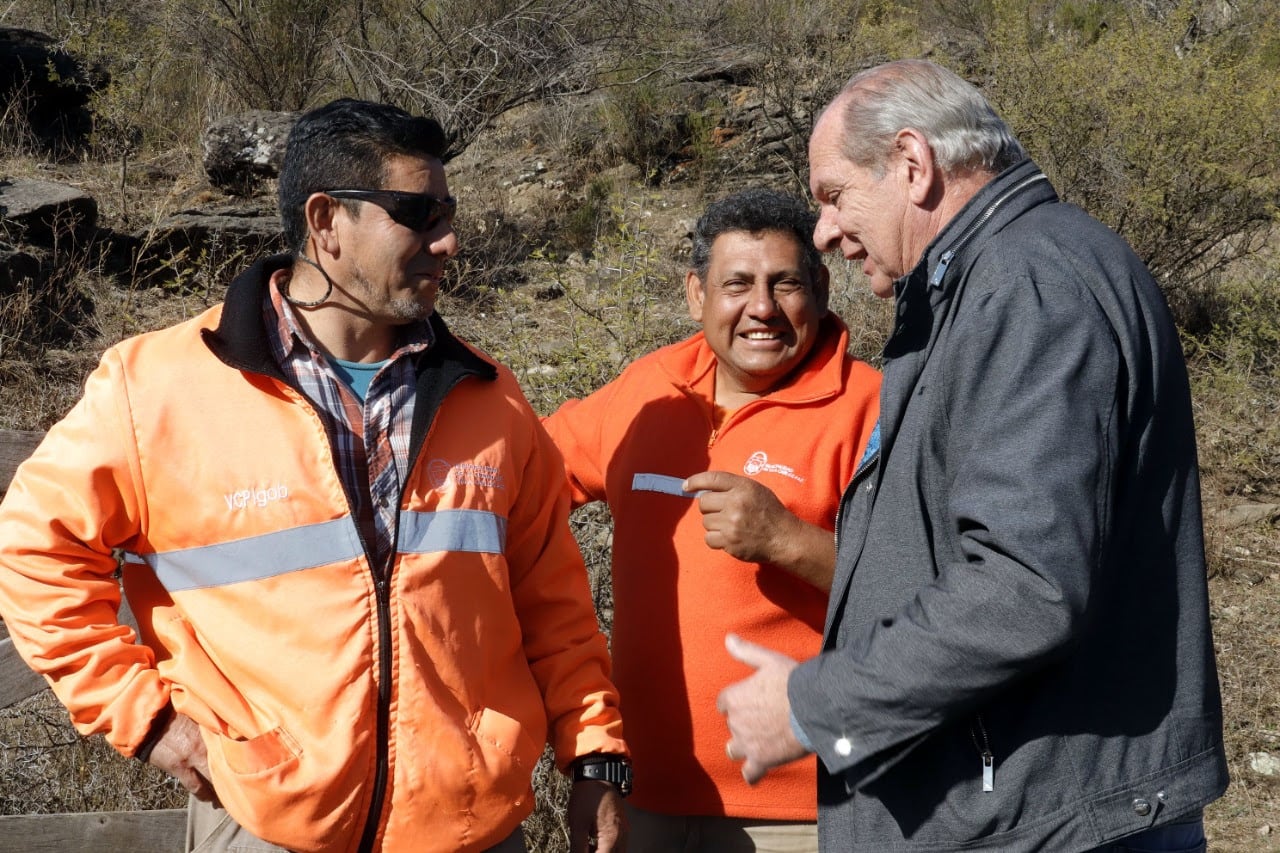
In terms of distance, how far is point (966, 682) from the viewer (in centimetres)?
160

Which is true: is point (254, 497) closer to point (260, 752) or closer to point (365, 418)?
point (365, 418)

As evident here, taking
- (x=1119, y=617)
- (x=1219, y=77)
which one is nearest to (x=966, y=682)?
(x=1119, y=617)

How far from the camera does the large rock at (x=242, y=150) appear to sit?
32.5ft

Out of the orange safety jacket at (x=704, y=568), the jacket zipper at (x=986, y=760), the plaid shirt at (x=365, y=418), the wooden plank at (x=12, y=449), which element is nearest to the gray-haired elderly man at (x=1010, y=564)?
the jacket zipper at (x=986, y=760)

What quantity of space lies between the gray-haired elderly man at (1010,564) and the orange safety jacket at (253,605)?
1.88ft

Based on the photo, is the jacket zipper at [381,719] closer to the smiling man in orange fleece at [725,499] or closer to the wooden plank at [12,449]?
the smiling man in orange fleece at [725,499]

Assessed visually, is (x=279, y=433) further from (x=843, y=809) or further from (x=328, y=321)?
(x=843, y=809)

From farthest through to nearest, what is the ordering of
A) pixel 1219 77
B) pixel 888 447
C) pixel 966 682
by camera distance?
pixel 1219 77, pixel 888 447, pixel 966 682

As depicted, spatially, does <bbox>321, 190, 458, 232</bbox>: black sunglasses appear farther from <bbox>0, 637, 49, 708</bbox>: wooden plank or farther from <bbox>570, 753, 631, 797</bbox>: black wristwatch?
<bbox>0, 637, 49, 708</bbox>: wooden plank

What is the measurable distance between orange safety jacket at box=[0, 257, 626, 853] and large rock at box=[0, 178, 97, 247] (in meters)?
6.41

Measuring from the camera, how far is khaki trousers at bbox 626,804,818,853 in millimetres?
2510

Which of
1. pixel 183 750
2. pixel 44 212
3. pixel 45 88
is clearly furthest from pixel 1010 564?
pixel 45 88

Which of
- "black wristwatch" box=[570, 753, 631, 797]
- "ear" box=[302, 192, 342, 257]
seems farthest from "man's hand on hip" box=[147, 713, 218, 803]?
"ear" box=[302, 192, 342, 257]

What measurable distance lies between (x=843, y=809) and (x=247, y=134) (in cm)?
933
